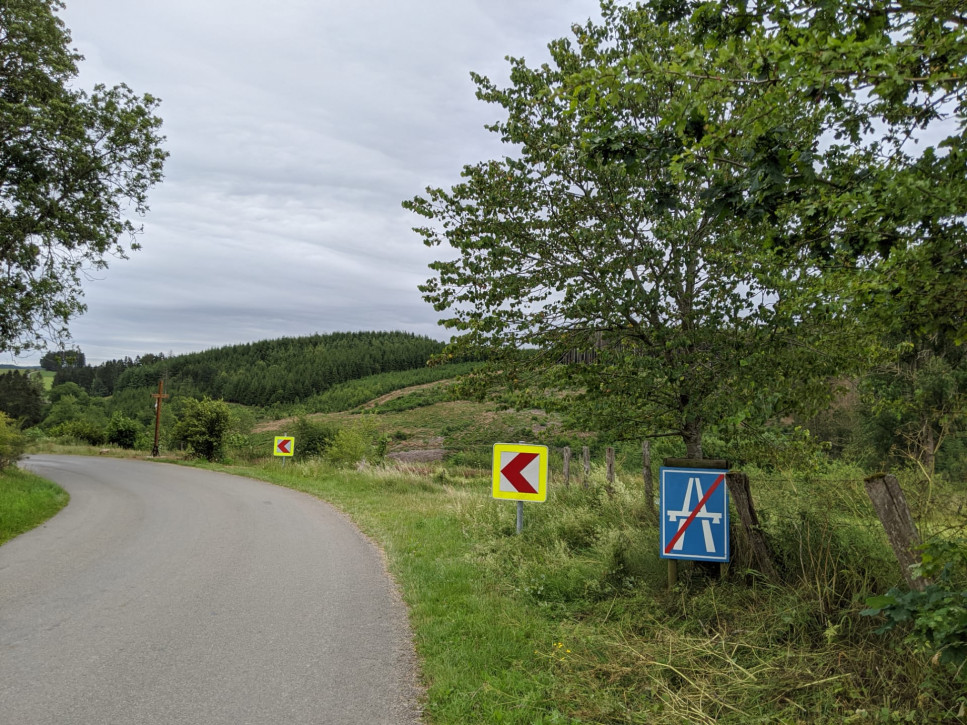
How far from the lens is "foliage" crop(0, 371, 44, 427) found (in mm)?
72375

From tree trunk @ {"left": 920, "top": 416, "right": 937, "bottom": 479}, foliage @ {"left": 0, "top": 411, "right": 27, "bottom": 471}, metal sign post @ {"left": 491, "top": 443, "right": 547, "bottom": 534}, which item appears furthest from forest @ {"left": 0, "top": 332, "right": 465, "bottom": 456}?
tree trunk @ {"left": 920, "top": 416, "right": 937, "bottom": 479}

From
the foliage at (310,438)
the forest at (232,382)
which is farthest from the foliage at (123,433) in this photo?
the foliage at (310,438)

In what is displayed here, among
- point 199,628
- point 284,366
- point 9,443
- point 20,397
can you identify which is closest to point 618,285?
point 199,628

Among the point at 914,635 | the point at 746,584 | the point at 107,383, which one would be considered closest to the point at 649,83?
the point at 914,635

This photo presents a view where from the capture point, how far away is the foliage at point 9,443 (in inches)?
697

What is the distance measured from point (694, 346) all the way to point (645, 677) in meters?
3.65

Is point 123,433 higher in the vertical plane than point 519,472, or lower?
lower

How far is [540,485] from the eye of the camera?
28.9ft

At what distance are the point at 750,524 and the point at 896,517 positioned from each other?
152cm

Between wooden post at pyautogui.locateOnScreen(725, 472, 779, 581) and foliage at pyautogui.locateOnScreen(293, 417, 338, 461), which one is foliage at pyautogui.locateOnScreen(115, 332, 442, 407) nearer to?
foliage at pyautogui.locateOnScreen(293, 417, 338, 461)

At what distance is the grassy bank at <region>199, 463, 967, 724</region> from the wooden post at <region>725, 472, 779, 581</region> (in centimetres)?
11

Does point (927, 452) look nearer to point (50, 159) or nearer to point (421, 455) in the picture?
point (50, 159)

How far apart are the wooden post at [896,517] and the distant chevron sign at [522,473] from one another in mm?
5275

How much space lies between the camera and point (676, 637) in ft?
15.0
